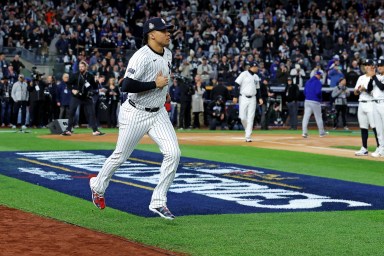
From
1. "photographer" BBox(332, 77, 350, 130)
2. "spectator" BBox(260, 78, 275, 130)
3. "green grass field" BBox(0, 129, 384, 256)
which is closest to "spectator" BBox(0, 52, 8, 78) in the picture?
"spectator" BBox(260, 78, 275, 130)

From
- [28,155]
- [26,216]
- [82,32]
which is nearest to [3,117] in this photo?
[82,32]

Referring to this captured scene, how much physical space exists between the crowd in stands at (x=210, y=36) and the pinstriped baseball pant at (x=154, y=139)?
22443mm

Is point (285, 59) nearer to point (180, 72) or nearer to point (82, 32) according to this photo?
point (180, 72)

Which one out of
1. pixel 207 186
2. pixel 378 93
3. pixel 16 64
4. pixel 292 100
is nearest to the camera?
pixel 207 186

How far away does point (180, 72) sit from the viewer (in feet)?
115

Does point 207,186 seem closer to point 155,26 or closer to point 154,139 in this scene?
point 154,139

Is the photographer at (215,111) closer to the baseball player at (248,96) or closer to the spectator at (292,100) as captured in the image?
the spectator at (292,100)

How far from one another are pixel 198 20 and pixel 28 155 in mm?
22296

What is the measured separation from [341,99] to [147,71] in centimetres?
2539

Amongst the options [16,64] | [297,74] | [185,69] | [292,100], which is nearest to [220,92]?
[185,69]

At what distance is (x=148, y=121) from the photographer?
416 inches

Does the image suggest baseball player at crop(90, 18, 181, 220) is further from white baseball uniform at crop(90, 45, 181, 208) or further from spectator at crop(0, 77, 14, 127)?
spectator at crop(0, 77, 14, 127)

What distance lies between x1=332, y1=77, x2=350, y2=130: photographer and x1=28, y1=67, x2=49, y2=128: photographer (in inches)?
426

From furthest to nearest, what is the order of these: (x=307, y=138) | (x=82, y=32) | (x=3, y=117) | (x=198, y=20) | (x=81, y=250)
Answer: (x=198, y=20)
(x=82, y=32)
(x=3, y=117)
(x=307, y=138)
(x=81, y=250)
